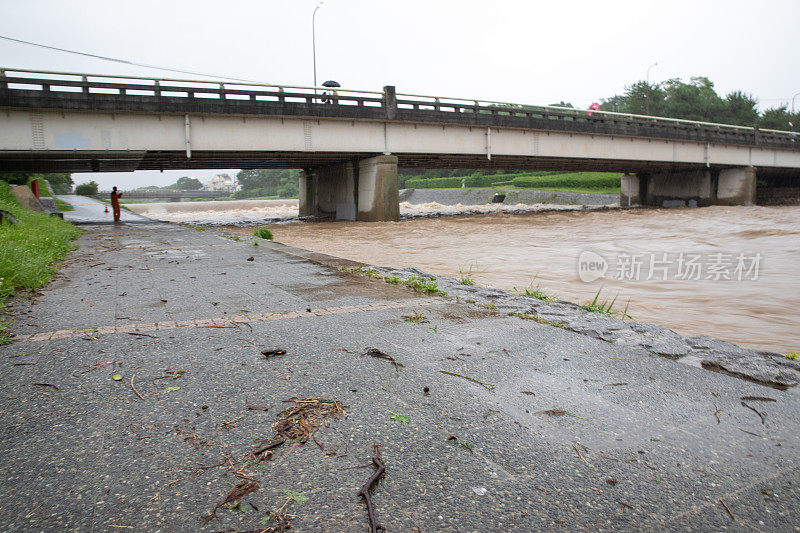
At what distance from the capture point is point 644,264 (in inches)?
471

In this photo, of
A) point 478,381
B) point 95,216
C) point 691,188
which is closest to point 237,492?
point 478,381

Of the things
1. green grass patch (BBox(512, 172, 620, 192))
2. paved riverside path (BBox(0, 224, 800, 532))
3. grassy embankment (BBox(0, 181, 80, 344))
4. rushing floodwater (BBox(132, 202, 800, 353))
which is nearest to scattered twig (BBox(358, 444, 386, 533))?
paved riverside path (BBox(0, 224, 800, 532))

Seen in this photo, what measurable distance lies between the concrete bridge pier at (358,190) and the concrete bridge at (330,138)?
0.08 m

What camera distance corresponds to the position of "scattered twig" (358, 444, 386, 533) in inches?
79.5

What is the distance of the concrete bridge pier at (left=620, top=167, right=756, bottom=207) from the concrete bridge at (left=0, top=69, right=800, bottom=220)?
17 cm

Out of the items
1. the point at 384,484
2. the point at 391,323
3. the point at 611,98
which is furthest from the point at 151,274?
the point at 611,98

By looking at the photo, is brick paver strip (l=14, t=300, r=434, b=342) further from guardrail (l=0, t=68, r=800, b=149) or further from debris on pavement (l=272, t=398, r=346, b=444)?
guardrail (l=0, t=68, r=800, b=149)

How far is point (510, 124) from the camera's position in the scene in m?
31.1

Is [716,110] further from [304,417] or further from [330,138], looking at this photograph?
[304,417]

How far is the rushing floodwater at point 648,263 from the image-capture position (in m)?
6.70

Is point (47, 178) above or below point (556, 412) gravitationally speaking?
above

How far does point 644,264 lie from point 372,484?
11.3 metres

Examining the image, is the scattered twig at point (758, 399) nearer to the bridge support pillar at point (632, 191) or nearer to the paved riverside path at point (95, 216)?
the paved riverside path at point (95, 216)

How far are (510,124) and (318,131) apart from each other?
38.9 feet
